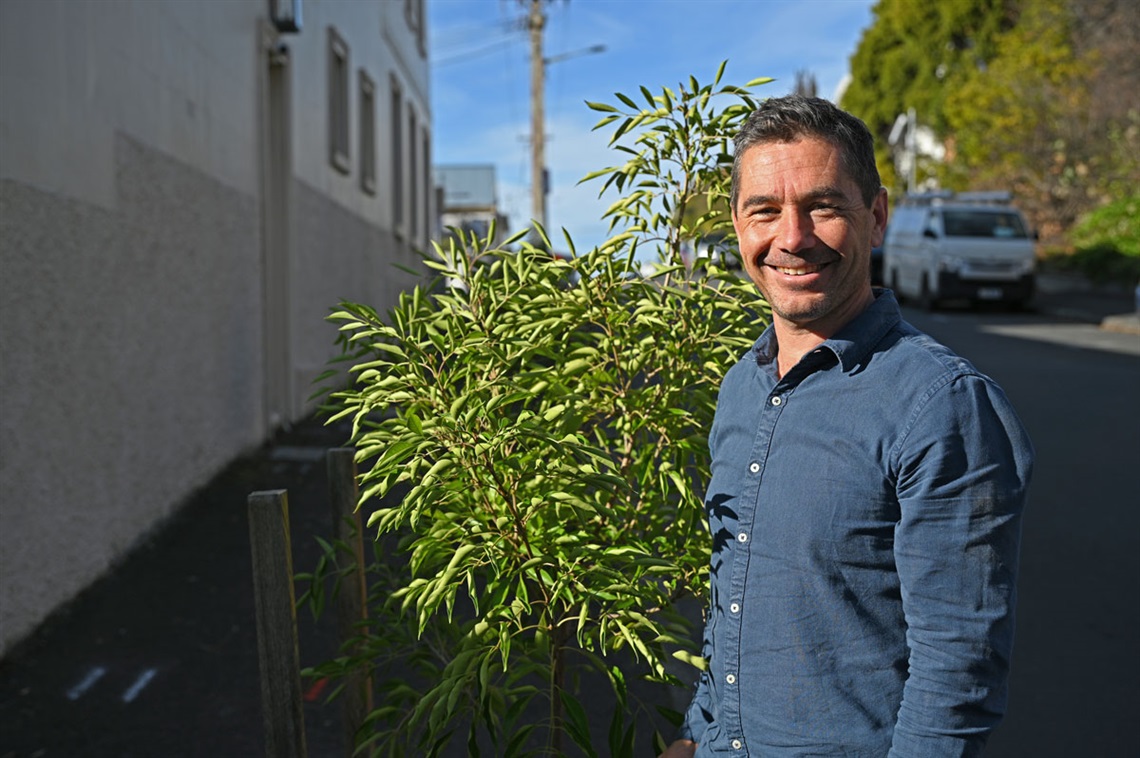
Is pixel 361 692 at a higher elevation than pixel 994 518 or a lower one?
lower

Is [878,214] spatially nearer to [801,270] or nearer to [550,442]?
[801,270]

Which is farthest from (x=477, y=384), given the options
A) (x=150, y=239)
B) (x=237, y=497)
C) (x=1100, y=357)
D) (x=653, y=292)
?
(x=1100, y=357)

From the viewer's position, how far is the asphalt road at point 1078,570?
4.89 m

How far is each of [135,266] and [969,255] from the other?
20234 millimetres

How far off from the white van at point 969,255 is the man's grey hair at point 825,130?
924 inches

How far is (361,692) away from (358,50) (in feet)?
44.5

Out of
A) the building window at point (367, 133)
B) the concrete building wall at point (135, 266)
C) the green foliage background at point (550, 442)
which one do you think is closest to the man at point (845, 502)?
the green foliage background at point (550, 442)

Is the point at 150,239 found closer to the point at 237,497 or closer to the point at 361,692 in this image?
the point at 237,497

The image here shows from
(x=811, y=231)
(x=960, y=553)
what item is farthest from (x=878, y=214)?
(x=960, y=553)

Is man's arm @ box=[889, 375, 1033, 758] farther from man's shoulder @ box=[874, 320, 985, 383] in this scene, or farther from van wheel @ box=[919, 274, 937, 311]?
van wheel @ box=[919, 274, 937, 311]

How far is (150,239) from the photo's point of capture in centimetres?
744

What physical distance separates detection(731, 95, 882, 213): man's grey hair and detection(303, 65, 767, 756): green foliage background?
693 mm

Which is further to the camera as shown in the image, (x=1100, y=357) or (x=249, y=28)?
(x=1100, y=357)

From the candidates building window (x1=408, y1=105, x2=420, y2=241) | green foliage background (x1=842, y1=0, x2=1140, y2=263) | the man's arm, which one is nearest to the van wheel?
green foliage background (x1=842, y1=0, x2=1140, y2=263)
